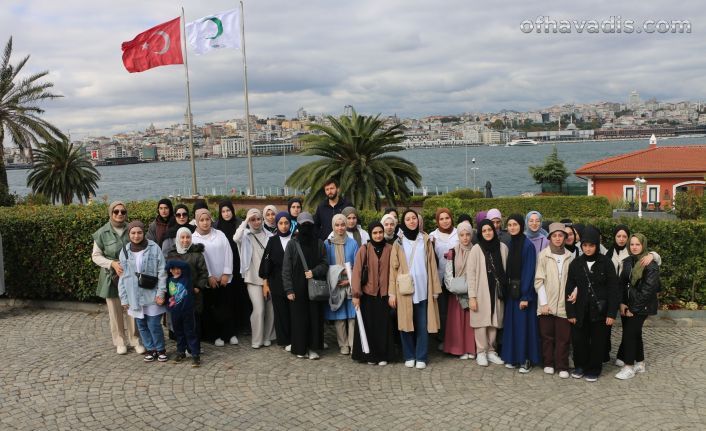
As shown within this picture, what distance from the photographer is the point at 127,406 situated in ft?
18.0

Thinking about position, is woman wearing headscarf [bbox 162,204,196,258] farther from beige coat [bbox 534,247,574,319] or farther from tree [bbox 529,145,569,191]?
tree [bbox 529,145,569,191]

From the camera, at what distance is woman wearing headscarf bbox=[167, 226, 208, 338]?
6.78 metres

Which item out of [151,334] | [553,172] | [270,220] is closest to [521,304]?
[270,220]

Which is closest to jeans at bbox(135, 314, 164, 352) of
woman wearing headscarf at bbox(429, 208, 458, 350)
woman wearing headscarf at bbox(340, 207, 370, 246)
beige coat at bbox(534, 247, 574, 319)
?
woman wearing headscarf at bbox(340, 207, 370, 246)

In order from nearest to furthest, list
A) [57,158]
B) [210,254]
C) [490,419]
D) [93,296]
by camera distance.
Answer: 1. [490,419]
2. [210,254]
3. [93,296]
4. [57,158]

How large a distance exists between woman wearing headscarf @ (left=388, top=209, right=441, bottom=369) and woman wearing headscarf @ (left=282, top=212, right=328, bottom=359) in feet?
3.10

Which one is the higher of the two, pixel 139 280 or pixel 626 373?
pixel 139 280

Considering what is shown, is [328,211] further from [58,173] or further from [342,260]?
[58,173]

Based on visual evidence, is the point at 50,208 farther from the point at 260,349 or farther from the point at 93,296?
the point at 260,349

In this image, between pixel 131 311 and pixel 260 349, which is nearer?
pixel 131 311

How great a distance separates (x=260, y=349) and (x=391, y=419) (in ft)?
8.37

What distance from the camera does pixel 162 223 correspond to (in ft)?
24.8

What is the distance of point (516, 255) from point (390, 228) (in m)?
1.49

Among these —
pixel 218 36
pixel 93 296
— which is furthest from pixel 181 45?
pixel 93 296
